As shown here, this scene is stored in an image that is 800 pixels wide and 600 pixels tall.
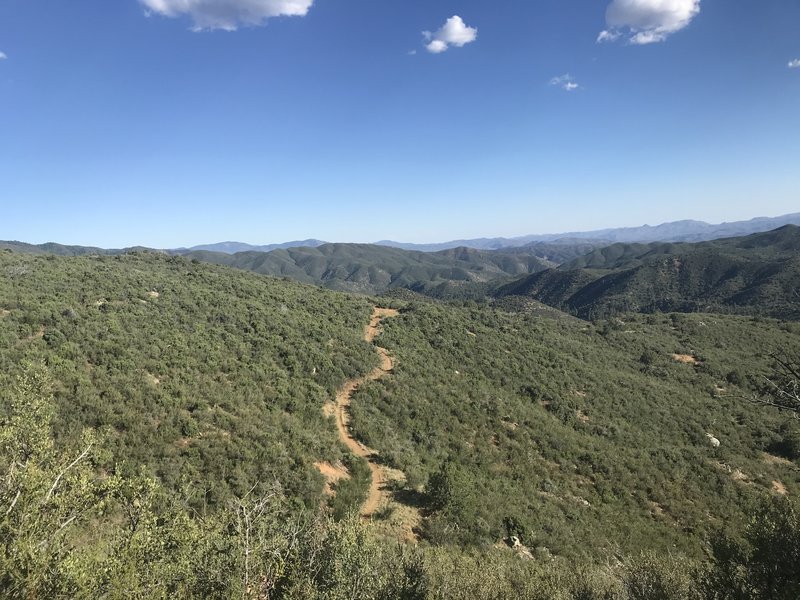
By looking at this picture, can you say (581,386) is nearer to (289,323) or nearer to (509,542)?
(509,542)

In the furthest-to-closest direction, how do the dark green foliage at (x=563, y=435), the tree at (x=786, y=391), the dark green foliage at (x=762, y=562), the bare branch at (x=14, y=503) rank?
the dark green foliage at (x=563, y=435) < the dark green foliage at (x=762, y=562) < the bare branch at (x=14, y=503) < the tree at (x=786, y=391)

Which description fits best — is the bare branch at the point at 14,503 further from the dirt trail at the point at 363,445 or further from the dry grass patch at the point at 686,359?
the dry grass patch at the point at 686,359

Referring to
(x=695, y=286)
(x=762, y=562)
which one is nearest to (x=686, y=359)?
(x=762, y=562)

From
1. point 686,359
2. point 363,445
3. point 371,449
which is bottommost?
point 686,359

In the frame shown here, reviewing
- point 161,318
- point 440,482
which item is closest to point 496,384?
point 440,482

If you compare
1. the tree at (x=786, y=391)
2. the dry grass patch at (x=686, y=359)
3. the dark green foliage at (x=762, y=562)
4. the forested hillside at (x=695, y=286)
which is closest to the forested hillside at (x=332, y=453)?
the dark green foliage at (x=762, y=562)

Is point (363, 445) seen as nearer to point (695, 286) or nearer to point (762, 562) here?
point (762, 562)

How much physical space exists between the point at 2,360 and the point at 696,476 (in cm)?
3542

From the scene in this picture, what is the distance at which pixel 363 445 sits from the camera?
2167 cm

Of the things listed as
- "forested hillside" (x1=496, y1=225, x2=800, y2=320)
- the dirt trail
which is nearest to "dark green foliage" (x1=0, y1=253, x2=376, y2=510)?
the dirt trail

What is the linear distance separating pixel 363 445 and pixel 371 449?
480mm

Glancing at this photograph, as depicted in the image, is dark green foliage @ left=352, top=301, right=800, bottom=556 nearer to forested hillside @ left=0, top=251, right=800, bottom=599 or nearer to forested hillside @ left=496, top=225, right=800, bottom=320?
forested hillside @ left=0, top=251, right=800, bottom=599

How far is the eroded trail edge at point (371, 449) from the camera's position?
17.1m

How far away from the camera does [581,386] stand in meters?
34.8
